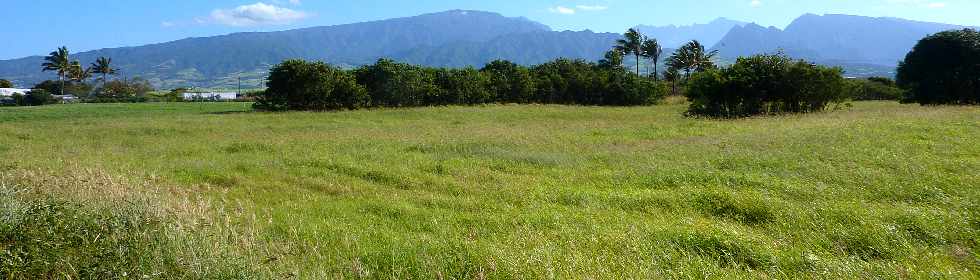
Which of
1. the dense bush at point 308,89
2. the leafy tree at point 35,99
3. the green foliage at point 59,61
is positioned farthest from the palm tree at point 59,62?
the dense bush at point 308,89

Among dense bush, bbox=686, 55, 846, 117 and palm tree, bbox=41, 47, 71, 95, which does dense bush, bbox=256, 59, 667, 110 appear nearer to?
dense bush, bbox=686, 55, 846, 117

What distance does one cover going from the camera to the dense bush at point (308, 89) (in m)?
35.8

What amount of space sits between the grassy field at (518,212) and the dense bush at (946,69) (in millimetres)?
20564

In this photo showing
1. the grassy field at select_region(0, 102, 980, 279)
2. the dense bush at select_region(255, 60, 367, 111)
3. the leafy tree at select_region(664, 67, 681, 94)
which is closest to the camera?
the grassy field at select_region(0, 102, 980, 279)

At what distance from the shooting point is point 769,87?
26875mm

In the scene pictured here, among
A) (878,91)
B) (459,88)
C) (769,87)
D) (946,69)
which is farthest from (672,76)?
(769,87)

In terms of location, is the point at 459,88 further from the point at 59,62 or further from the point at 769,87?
the point at 59,62

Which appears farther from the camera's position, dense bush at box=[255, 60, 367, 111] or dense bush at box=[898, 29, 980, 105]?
dense bush at box=[255, 60, 367, 111]

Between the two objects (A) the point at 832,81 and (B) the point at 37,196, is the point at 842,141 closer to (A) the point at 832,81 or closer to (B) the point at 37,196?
(B) the point at 37,196

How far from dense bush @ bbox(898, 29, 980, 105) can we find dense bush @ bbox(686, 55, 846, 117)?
669 centimetres

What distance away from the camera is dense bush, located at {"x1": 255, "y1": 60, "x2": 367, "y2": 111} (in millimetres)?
35781

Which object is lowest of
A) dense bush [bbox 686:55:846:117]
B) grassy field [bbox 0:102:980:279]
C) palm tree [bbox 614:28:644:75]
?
grassy field [bbox 0:102:980:279]

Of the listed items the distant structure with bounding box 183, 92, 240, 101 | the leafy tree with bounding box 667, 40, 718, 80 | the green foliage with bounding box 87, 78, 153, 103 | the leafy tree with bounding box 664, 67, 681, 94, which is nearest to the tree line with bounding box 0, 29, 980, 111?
the leafy tree with bounding box 664, 67, 681, 94

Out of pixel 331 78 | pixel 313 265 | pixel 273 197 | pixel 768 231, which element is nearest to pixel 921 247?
pixel 768 231
